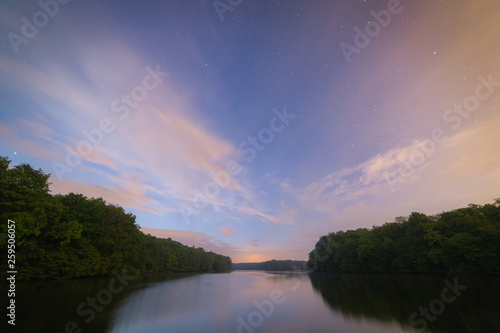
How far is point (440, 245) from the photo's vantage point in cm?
4259

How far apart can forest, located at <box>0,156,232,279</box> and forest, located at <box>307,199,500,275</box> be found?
207 feet

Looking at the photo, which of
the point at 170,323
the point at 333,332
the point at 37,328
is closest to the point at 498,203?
the point at 333,332

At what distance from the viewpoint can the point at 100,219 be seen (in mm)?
37281

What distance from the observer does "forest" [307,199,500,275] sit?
113ft

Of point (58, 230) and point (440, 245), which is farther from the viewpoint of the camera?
point (440, 245)

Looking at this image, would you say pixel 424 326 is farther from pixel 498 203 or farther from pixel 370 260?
pixel 370 260

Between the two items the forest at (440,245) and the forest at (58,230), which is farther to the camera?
the forest at (440,245)

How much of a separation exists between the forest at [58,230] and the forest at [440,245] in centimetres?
6311

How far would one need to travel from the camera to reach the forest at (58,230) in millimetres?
24656

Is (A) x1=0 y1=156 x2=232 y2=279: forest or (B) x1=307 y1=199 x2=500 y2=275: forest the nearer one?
(A) x1=0 y1=156 x2=232 y2=279: forest

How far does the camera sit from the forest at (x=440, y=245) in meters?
34.6

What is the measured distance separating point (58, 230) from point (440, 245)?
68765 mm

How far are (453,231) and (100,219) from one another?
224ft

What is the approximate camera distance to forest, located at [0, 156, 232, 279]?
80.9 feet
